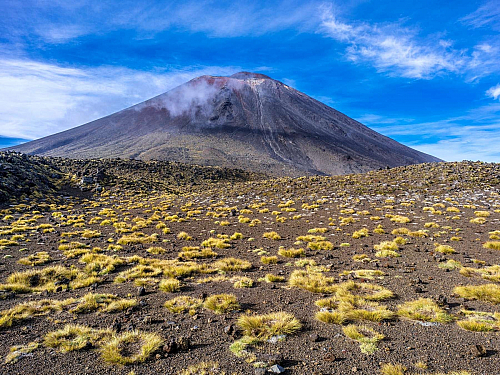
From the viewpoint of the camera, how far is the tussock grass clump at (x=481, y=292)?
242 inches

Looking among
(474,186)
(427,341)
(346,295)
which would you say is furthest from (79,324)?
(474,186)

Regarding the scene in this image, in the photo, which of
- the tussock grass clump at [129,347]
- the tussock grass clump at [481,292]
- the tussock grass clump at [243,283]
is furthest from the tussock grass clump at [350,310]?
the tussock grass clump at [129,347]

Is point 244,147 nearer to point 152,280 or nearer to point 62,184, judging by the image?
point 62,184

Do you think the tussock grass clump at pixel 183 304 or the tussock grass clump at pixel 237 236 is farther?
the tussock grass clump at pixel 237 236

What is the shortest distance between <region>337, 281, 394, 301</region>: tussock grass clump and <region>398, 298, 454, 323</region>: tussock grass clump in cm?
48

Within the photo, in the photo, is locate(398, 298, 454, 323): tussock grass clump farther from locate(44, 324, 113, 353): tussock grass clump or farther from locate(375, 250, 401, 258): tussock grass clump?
locate(44, 324, 113, 353): tussock grass clump

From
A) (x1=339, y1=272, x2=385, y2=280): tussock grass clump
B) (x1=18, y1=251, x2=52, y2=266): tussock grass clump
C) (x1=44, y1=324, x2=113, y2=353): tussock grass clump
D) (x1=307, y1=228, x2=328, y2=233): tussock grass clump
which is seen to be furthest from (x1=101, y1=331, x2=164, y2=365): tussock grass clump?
(x1=307, y1=228, x2=328, y2=233): tussock grass clump

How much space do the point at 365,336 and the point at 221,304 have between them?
10.7 feet

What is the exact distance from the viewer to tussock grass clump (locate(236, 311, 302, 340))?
5.06 m

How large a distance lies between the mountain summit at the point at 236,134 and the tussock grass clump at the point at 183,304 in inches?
3294

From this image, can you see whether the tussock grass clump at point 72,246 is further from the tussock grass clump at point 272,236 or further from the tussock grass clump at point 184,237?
the tussock grass clump at point 272,236

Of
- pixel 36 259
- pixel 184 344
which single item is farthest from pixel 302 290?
pixel 36 259

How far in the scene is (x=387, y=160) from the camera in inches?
5231

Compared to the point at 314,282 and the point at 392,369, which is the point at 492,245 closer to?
the point at 314,282
